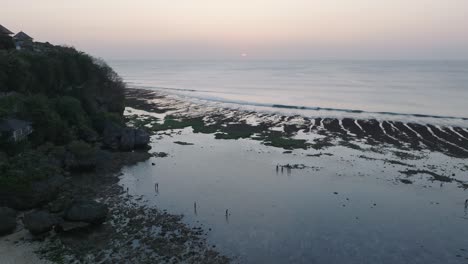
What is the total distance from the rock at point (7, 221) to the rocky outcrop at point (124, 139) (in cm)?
2448

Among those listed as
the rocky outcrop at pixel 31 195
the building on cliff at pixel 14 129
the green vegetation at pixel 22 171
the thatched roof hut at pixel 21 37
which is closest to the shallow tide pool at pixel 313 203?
the rocky outcrop at pixel 31 195

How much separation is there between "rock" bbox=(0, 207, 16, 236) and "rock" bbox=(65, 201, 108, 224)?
13.3ft

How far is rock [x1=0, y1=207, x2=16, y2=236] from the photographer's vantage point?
28078 millimetres

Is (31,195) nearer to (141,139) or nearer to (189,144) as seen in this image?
(141,139)

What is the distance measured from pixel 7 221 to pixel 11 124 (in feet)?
57.6

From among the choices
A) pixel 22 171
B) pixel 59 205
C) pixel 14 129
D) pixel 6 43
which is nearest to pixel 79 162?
pixel 14 129

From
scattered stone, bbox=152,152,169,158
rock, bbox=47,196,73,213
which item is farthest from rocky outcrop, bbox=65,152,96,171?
rock, bbox=47,196,73,213

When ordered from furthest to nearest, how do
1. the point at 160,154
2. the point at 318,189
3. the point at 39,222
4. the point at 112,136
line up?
the point at 112,136 → the point at 160,154 → the point at 318,189 → the point at 39,222

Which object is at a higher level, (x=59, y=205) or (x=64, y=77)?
(x=64, y=77)

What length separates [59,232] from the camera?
28.9 m

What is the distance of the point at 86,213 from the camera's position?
29766 mm

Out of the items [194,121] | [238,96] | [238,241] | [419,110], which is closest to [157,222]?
[238,241]

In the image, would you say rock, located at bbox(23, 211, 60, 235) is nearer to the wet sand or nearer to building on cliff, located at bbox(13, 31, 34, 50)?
the wet sand

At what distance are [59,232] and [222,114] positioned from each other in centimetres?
5835
